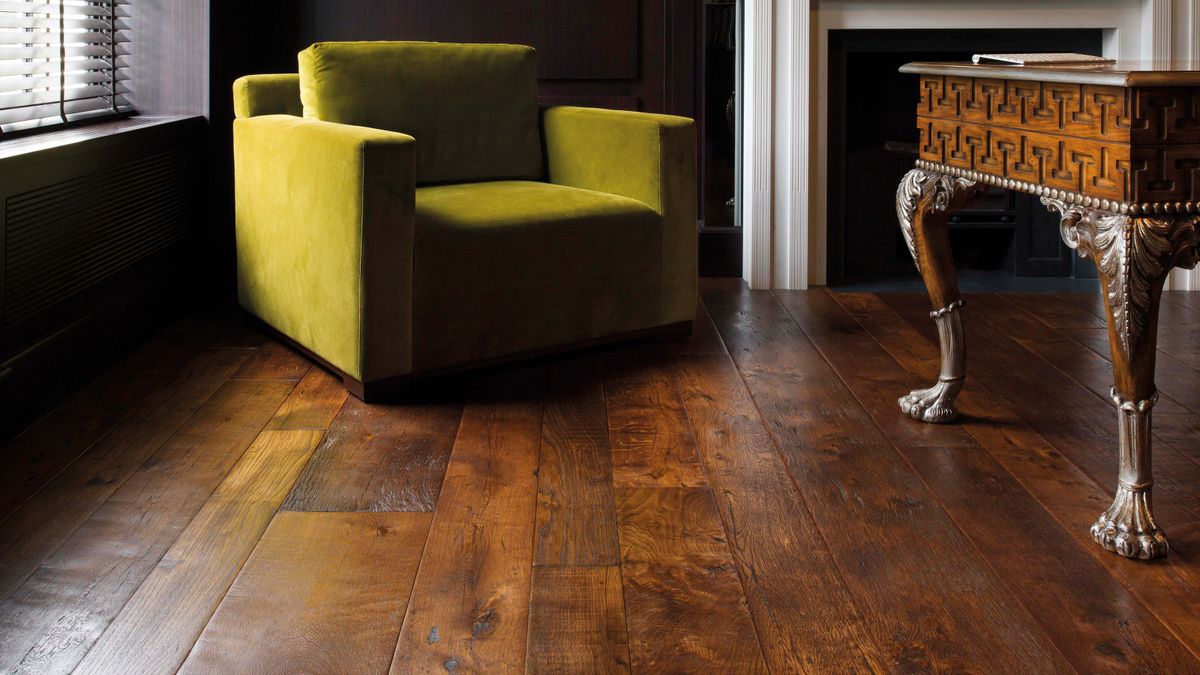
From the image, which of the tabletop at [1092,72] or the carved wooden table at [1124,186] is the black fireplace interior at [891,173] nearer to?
the tabletop at [1092,72]

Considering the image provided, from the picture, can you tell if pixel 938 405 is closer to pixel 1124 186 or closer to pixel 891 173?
pixel 1124 186

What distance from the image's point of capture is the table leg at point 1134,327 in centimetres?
184

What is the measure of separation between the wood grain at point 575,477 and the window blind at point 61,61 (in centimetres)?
151

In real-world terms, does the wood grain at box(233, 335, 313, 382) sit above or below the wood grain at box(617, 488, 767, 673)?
above

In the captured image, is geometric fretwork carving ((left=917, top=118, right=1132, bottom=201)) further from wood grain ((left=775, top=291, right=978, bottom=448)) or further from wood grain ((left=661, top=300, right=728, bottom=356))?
wood grain ((left=661, top=300, right=728, bottom=356))

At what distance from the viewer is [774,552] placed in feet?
6.31

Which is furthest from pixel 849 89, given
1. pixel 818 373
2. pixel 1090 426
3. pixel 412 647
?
pixel 412 647

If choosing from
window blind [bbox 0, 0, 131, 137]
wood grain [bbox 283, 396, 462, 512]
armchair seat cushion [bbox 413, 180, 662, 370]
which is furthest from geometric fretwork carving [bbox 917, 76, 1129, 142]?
window blind [bbox 0, 0, 131, 137]

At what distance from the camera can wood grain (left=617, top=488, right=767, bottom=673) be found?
157cm

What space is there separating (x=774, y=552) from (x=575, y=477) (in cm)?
50

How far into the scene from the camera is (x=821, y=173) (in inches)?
169

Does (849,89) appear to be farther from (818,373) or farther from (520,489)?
(520,489)

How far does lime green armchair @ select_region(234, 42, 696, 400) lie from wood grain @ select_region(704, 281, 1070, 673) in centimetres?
48

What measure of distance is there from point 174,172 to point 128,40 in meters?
0.45
